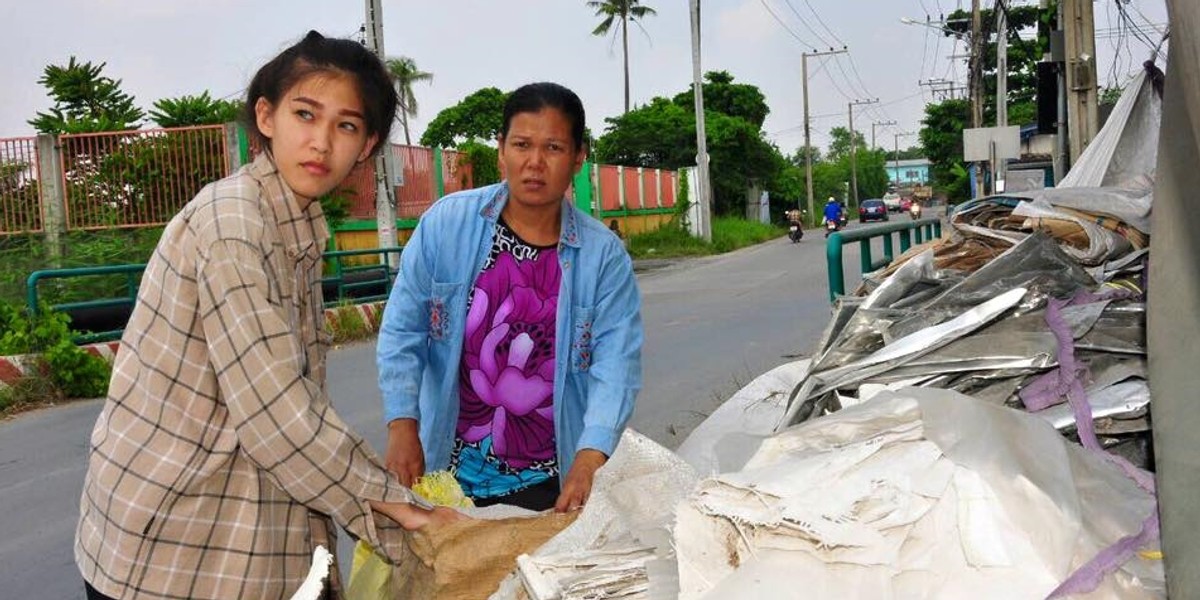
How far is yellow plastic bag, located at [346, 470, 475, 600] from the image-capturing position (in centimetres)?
200

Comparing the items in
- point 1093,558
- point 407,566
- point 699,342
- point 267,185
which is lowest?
point 699,342

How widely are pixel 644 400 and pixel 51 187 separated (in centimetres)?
976

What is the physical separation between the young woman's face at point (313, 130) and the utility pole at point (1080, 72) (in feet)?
30.5

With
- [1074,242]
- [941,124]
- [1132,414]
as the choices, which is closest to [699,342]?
[1074,242]

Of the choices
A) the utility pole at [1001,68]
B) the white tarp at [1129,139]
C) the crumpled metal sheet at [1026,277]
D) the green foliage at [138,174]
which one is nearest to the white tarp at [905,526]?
the crumpled metal sheet at [1026,277]

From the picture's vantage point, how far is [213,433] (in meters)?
1.67

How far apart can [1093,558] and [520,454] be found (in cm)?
154

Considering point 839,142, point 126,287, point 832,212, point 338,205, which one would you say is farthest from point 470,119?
point 839,142

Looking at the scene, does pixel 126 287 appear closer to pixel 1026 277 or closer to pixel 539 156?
pixel 539 156

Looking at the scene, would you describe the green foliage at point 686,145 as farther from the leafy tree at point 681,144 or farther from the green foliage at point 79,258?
the green foliage at point 79,258

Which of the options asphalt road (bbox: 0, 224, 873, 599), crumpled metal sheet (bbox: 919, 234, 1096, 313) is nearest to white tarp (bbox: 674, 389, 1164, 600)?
crumpled metal sheet (bbox: 919, 234, 1096, 313)

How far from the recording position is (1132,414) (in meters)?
1.93

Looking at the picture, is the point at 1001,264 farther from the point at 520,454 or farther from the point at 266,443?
the point at 266,443

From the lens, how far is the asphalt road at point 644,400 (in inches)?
198
